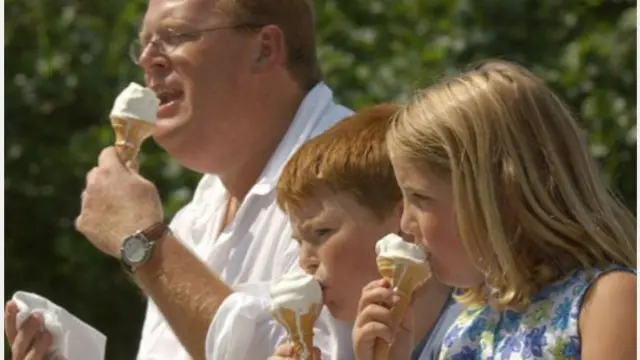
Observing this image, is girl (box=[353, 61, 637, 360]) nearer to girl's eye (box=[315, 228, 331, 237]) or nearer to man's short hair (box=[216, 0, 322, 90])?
girl's eye (box=[315, 228, 331, 237])

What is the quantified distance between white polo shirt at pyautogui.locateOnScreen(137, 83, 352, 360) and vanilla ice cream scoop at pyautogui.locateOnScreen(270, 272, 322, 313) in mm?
370

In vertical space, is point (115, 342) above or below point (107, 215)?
below

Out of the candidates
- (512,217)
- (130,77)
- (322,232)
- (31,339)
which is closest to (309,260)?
(322,232)

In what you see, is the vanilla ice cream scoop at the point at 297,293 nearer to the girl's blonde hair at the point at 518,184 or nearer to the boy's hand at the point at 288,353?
the boy's hand at the point at 288,353

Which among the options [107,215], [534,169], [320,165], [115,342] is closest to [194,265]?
[107,215]

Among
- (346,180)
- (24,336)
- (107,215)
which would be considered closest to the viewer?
(346,180)

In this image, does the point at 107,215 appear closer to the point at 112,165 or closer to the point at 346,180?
the point at 112,165

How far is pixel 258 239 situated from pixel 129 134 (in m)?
0.32

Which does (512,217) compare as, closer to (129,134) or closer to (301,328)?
(301,328)

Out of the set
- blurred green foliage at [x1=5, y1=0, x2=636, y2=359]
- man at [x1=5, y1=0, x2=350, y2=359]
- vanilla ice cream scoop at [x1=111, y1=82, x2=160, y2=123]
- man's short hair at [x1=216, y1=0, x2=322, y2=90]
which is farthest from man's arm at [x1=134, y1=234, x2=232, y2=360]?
blurred green foliage at [x1=5, y1=0, x2=636, y2=359]

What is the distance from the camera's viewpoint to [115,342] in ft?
20.4

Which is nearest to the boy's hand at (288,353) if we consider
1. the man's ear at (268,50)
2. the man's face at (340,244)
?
the man's face at (340,244)

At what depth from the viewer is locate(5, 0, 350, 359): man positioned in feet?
10.3

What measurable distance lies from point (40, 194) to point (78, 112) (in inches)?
15.0
